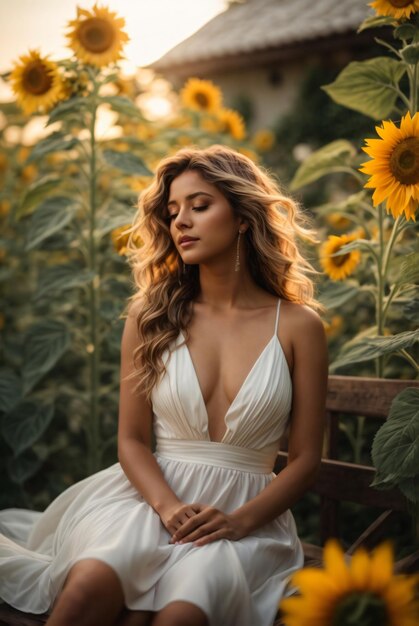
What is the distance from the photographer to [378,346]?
2254 millimetres

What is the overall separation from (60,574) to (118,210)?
5.50 ft

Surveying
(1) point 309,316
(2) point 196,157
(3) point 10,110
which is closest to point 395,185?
(1) point 309,316

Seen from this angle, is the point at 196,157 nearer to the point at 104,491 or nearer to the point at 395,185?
the point at 395,185

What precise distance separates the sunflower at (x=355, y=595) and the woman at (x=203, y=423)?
0.72 m

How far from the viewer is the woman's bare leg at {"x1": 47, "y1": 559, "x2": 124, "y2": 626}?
5.75 feet

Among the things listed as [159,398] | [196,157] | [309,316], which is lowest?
[159,398]

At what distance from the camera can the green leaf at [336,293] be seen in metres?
2.82

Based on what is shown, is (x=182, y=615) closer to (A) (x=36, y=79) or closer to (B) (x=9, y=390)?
(B) (x=9, y=390)

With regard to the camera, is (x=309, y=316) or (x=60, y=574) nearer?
(x=60, y=574)

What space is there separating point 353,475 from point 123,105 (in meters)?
1.72

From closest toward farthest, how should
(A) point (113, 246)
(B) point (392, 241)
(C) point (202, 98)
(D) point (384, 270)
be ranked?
(B) point (392, 241), (D) point (384, 270), (A) point (113, 246), (C) point (202, 98)

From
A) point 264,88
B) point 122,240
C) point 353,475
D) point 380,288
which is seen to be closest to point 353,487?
point 353,475

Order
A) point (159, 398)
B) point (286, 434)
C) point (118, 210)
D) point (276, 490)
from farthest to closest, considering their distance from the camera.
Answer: point (118, 210), point (286, 434), point (159, 398), point (276, 490)

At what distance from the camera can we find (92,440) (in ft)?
10.8
